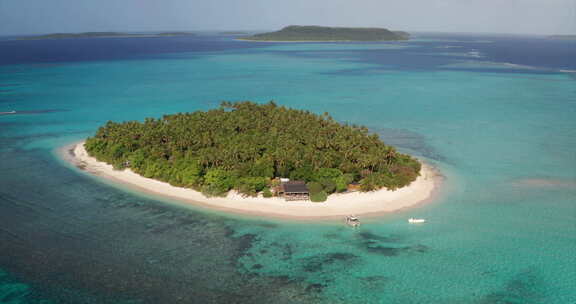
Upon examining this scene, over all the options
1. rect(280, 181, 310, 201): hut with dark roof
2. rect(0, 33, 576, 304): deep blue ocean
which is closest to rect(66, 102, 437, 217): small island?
rect(280, 181, 310, 201): hut with dark roof

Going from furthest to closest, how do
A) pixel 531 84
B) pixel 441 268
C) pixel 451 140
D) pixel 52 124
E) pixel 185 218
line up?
pixel 531 84 < pixel 52 124 < pixel 451 140 < pixel 185 218 < pixel 441 268

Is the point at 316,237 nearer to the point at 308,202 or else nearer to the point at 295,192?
the point at 308,202

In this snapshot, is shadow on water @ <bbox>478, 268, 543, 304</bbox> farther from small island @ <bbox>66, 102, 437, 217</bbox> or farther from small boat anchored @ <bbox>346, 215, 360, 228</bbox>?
small island @ <bbox>66, 102, 437, 217</bbox>

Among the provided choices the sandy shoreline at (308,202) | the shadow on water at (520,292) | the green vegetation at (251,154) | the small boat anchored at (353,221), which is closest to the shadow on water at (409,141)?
the green vegetation at (251,154)

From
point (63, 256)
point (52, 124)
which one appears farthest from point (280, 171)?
point (52, 124)

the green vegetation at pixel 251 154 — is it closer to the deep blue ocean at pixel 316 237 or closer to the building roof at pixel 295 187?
the building roof at pixel 295 187

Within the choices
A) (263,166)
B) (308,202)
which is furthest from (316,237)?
(263,166)

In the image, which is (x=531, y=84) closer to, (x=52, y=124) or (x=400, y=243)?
(x=400, y=243)

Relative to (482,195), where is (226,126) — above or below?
above
